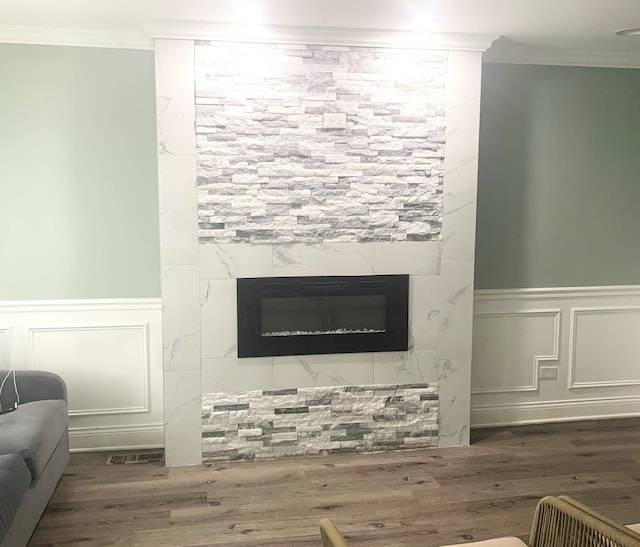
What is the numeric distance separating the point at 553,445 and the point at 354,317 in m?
1.53

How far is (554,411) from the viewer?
4.48 m

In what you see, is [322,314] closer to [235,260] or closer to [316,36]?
[235,260]

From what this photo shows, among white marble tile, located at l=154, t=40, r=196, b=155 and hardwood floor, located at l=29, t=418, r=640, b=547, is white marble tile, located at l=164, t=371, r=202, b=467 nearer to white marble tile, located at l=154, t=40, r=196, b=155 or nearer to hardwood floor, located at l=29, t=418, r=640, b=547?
hardwood floor, located at l=29, t=418, r=640, b=547

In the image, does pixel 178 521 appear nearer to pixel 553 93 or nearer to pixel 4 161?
pixel 4 161

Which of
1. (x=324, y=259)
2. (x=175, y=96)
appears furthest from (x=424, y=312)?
(x=175, y=96)

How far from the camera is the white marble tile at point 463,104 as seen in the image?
3738 mm

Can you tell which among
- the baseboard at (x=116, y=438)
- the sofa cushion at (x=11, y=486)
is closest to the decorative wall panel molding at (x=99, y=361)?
the baseboard at (x=116, y=438)

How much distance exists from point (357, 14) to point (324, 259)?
1.34m

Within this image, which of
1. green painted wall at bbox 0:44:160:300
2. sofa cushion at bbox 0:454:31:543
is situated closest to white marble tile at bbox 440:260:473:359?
green painted wall at bbox 0:44:160:300

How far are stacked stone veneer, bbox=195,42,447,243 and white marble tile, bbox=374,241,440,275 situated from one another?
5 centimetres

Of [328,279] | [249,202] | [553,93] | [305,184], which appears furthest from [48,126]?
[553,93]

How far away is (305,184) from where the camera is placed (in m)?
3.67

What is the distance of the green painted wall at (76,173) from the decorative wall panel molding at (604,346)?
2.94m

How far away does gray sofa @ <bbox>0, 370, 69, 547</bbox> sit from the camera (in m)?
2.47
